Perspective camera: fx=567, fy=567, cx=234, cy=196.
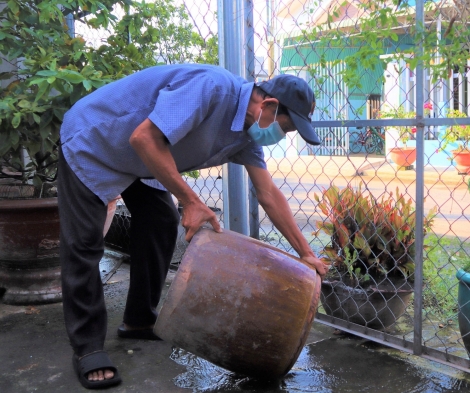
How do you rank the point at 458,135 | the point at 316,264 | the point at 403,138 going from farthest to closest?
the point at 403,138 → the point at 458,135 → the point at 316,264

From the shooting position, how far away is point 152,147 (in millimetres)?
2156

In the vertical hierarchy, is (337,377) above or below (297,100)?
below

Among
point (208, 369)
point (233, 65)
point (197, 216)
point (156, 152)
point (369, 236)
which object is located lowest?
point (208, 369)

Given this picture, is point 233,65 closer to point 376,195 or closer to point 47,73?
point 47,73

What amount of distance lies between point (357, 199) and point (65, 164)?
1.54 meters

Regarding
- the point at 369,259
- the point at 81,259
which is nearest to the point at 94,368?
the point at 81,259

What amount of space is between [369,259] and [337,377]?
2.33ft

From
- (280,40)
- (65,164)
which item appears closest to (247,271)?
(65,164)

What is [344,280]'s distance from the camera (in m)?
3.03

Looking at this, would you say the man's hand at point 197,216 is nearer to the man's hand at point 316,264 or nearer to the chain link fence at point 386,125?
the man's hand at point 316,264

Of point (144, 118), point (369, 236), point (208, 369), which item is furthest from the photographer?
point (369, 236)

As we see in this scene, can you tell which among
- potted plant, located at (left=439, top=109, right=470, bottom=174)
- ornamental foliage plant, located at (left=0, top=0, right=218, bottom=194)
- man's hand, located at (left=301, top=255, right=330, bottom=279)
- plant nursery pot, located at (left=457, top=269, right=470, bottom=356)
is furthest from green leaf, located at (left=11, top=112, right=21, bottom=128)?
plant nursery pot, located at (left=457, top=269, right=470, bottom=356)

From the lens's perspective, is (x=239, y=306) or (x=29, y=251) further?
(x=29, y=251)

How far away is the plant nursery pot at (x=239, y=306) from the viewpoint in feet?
7.03
